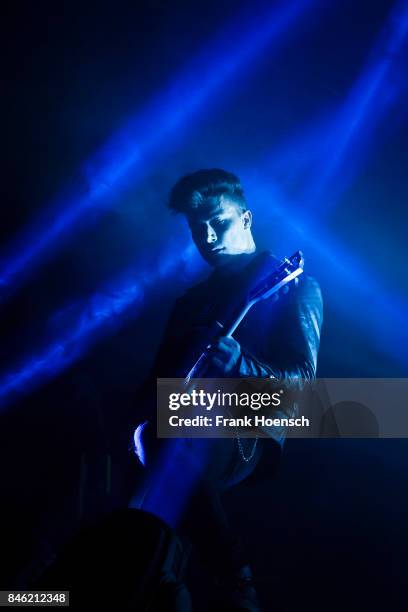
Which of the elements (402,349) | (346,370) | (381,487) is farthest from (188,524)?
(402,349)

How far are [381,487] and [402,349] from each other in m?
0.90

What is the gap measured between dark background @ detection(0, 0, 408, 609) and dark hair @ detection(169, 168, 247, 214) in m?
0.57

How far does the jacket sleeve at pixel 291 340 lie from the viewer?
2.01 metres

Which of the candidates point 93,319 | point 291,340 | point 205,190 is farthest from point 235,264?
point 93,319

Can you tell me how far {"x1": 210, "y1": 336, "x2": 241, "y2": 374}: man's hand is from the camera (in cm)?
198

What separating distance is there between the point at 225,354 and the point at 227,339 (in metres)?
0.08

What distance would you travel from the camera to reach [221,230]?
111 inches

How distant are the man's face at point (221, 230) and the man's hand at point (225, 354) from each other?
912 mm

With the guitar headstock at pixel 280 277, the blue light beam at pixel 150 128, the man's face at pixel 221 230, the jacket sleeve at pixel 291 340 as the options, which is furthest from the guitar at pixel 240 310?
the blue light beam at pixel 150 128

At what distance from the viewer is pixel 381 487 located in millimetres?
2461

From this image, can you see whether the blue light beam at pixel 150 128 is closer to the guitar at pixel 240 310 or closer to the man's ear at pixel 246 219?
the man's ear at pixel 246 219

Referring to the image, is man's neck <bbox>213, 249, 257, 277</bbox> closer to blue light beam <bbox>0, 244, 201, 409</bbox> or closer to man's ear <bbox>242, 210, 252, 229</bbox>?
man's ear <bbox>242, 210, 252, 229</bbox>

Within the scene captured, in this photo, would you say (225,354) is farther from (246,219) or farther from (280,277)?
(246,219)

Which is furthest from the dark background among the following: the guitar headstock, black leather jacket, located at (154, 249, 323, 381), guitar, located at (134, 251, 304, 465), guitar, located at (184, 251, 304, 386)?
the guitar headstock
